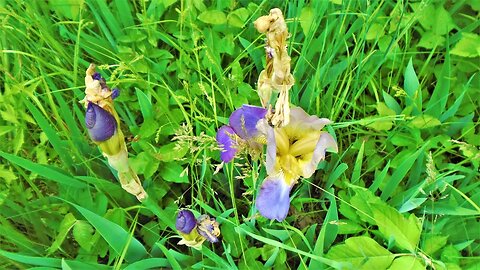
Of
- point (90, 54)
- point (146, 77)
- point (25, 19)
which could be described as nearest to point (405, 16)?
point (146, 77)

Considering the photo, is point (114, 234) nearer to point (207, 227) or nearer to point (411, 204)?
point (207, 227)

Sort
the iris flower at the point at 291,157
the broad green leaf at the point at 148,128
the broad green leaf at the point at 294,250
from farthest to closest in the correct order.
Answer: the broad green leaf at the point at 148,128 < the iris flower at the point at 291,157 < the broad green leaf at the point at 294,250

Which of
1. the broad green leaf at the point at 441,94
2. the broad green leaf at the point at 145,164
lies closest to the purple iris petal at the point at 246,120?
the broad green leaf at the point at 145,164

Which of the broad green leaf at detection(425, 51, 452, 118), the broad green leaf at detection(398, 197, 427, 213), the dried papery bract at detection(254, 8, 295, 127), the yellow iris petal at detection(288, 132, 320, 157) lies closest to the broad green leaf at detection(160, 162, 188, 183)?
the yellow iris petal at detection(288, 132, 320, 157)

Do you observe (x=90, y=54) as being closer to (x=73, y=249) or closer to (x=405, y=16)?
(x=73, y=249)

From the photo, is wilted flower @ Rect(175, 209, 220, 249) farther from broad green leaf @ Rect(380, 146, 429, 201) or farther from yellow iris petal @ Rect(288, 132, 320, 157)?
broad green leaf @ Rect(380, 146, 429, 201)

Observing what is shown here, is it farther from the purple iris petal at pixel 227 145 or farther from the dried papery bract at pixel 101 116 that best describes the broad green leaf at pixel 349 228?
the dried papery bract at pixel 101 116
